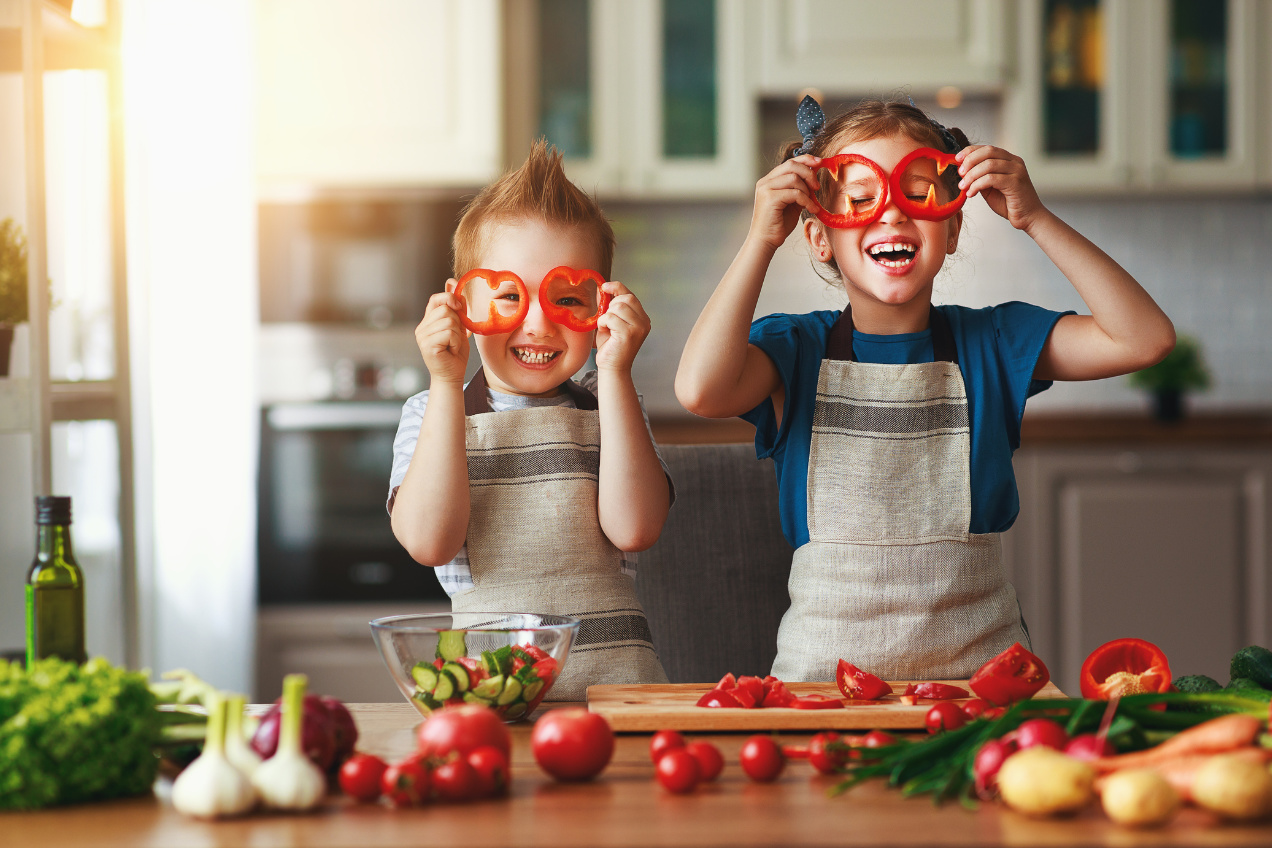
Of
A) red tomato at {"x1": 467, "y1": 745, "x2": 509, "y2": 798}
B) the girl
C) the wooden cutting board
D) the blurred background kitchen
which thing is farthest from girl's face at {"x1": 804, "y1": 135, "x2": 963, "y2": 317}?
the blurred background kitchen

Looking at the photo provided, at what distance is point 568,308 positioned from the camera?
1215 millimetres

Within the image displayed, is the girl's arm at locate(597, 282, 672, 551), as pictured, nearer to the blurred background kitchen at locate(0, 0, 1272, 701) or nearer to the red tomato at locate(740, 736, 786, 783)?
the red tomato at locate(740, 736, 786, 783)

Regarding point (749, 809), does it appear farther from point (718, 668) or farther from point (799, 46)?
point (799, 46)

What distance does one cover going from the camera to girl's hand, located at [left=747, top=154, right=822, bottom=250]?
3.98 ft

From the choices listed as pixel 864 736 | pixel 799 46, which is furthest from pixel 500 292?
pixel 799 46

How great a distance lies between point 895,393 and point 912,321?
0.10 meters

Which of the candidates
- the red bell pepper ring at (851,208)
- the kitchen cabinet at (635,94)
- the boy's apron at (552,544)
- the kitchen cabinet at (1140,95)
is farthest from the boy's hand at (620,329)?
the kitchen cabinet at (1140,95)

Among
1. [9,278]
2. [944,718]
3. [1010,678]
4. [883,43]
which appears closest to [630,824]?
[944,718]

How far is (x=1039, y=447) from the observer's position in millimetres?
3090

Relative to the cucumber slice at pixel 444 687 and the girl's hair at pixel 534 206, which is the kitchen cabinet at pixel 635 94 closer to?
the girl's hair at pixel 534 206

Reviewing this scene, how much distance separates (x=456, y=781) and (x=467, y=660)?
0.19 meters

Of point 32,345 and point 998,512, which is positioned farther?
point 32,345

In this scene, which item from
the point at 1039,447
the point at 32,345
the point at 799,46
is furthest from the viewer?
the point at 799,46

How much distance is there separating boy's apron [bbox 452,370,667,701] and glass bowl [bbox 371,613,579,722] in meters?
0.24
